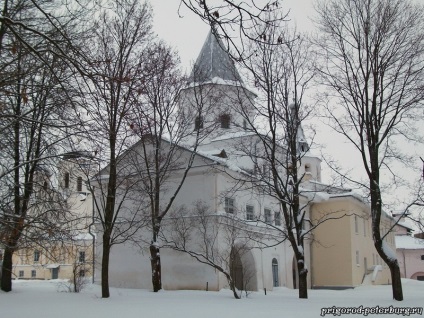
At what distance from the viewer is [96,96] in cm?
955

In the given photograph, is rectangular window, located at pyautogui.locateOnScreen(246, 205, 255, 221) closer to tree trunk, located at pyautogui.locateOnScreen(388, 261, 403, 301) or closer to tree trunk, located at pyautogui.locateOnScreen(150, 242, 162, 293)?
tree trunk, located at pyautogui.locateOnScreen(150, 242, 162, 293)

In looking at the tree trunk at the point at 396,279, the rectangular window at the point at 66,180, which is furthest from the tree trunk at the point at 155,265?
the tree trunk at the point at 396,279

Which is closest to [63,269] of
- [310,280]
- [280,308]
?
[310,280]

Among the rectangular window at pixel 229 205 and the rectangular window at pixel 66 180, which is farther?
the rectangular window at pixel 229 205

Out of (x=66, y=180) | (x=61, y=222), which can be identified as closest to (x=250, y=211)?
(x=66, y=180)

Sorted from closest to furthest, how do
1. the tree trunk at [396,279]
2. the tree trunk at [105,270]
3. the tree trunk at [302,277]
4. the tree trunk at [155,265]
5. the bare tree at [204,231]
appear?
the tree trunk at [396,279] < the tree trunk at [105,270] < the tree trunk at [302,277] < the tree trunk at [155,265] < the bare tree at [204,231]

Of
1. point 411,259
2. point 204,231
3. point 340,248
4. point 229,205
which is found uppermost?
point 229,205

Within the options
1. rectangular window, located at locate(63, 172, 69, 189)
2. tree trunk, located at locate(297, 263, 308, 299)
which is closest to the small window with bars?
tree trunk, located at locate(297, 263, 308, 299)

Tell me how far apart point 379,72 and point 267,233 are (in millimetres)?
16557

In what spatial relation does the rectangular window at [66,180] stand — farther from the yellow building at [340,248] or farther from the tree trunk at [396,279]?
the yellow building at [340,248]

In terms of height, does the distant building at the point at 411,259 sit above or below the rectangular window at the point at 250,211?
below

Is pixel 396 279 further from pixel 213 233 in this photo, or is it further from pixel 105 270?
pixel 213 233

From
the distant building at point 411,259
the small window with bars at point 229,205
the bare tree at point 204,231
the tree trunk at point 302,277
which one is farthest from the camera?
the distant building at point 411,259

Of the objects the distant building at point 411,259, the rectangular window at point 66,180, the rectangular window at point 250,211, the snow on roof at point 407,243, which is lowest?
the distant building at point 411,259
